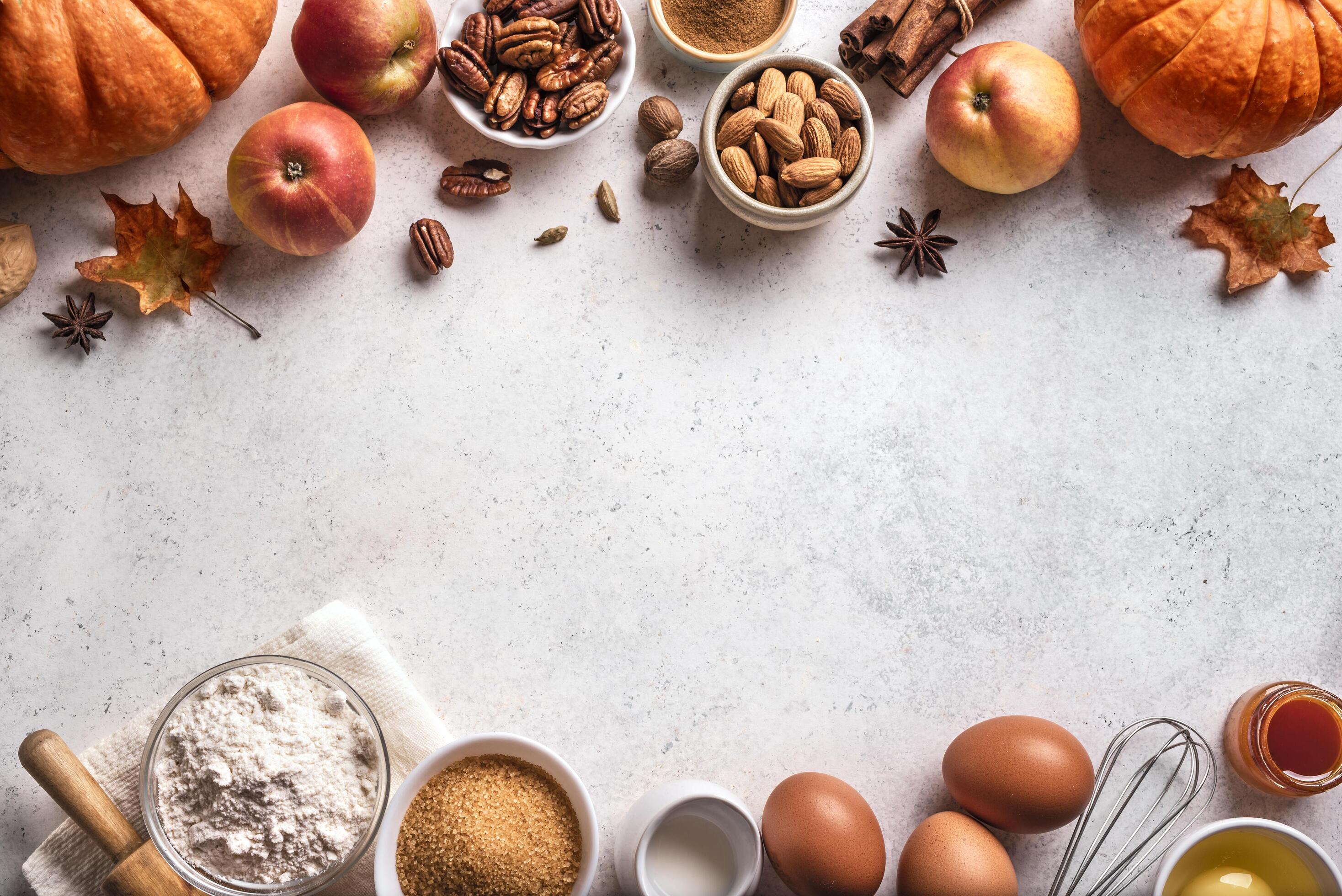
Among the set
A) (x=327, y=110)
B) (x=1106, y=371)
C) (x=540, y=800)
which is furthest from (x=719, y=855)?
(x=327, y=110)

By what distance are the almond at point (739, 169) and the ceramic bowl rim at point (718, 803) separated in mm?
844

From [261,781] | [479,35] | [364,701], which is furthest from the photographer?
[479,35]

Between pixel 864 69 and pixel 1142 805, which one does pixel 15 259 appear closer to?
pixel 864 69

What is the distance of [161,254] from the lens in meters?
1.29

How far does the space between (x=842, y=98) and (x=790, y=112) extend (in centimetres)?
8

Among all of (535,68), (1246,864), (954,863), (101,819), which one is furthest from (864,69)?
(101,819)

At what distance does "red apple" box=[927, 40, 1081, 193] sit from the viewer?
1.24 meters

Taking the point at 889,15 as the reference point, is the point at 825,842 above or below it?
below

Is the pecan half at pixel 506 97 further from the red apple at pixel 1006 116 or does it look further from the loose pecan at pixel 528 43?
the red apple at pixel 1006 116

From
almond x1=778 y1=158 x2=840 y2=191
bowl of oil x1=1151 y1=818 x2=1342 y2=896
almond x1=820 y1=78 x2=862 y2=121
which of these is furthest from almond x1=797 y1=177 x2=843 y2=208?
bowl of oil x1=1151 y1=818 x2=1342 y2=896

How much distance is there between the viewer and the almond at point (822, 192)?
4.07 ft

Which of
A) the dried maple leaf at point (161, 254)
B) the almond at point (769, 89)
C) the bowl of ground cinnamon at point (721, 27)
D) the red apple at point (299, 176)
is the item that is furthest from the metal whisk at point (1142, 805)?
the dried maple leaf at point (161, 254)

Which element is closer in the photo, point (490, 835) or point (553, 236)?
point (490, 835)

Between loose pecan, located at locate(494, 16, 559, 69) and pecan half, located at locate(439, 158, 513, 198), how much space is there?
0.15m
